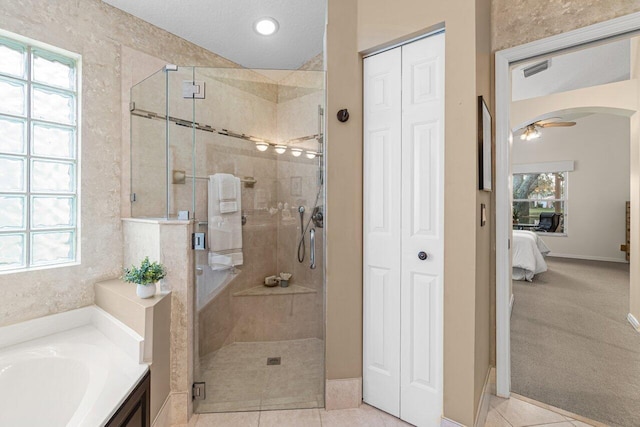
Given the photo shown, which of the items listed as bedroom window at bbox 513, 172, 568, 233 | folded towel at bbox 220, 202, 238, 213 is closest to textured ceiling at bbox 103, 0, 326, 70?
folded towel at bbox 220, 202, 238, 213

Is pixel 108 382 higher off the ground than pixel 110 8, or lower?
lower

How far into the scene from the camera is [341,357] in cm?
187

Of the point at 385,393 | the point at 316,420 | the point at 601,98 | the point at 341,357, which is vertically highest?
the point at 601,98

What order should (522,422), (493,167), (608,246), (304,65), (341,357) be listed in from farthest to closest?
1. (608,246)
2. (304,65)
3. (493,167)
4. (341,357)
5. (522,422)

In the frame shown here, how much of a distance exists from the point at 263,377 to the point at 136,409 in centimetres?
82

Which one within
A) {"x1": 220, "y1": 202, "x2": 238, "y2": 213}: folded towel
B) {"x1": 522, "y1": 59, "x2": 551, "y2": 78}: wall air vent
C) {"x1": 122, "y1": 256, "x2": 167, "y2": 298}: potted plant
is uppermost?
{"x1": 522, "y1": 59, "x2": 551, "y2": 78}: wall air vent

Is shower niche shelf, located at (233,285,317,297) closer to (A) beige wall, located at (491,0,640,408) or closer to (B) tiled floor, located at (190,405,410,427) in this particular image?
(B) tiled floor, located at (190,405,410,427)

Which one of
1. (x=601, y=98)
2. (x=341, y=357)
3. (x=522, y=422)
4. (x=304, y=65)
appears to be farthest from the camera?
(x=601, y=98)

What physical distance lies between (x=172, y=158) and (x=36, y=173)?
2.70 feet

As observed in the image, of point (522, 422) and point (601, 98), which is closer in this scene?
point (522, 422)

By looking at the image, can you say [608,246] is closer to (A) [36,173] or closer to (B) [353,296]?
(B) [353,296]

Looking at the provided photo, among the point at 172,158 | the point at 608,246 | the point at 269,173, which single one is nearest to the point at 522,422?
the point at 269,173

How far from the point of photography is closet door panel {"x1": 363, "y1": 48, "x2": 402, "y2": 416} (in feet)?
5.83

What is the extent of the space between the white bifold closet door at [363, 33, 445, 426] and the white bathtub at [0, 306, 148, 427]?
1.38m
